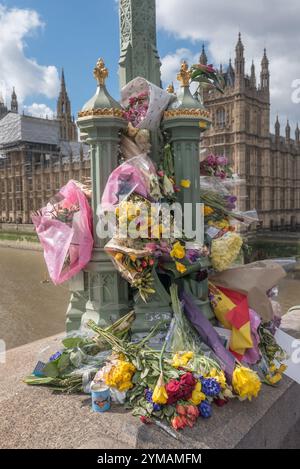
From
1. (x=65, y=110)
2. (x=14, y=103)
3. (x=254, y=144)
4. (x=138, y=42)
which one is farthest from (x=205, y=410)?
(x=14, y=103)

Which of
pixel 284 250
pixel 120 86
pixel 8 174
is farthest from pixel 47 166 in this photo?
pixel 120 86

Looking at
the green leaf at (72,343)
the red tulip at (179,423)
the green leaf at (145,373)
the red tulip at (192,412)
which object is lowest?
the red tulip at (179,423)

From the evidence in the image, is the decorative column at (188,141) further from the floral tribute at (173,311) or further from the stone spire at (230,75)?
the stone spire at (230,75)

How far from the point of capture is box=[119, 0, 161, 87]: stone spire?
3494 mm

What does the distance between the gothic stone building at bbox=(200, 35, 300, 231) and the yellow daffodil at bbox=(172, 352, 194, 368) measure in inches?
1171

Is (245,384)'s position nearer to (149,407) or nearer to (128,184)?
(149,407)

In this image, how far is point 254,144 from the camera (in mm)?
37156

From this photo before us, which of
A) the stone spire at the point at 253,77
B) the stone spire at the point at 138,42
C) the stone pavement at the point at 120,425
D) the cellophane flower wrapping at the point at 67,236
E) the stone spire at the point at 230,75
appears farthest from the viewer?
the stone spire at the point at 253,77

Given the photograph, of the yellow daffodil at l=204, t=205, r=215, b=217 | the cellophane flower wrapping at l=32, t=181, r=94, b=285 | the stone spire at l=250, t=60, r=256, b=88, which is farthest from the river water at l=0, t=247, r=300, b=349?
the stone spire at l=250, t=60, r=256, b=88

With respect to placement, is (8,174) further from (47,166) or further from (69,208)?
(69,208)

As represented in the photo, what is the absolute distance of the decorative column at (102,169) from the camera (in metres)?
3.15

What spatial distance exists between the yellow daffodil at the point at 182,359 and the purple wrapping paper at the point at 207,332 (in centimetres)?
29

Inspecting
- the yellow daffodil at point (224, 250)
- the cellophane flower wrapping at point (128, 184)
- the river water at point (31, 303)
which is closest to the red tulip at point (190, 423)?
the yellow daffodil at point (224, 250)
